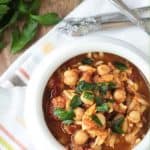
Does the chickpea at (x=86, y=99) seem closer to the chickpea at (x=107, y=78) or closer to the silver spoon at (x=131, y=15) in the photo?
the chickpea at (x=107, y=78)

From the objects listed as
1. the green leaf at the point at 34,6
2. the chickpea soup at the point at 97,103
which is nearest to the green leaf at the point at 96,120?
the chickpea soup at the point at 97,103

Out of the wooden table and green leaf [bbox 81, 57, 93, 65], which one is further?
the wooden table

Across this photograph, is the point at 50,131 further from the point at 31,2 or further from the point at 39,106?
the point at 31,2

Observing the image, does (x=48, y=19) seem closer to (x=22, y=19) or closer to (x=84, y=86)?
(x=22, y=19)

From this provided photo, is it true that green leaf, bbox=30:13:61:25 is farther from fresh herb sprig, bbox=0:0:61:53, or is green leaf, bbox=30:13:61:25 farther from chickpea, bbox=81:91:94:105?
chickpea, bbox=81:91:94:105

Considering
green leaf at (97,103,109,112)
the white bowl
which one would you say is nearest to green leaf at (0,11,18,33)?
the white bowl

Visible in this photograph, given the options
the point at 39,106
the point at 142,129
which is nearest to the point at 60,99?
the point at 39,106

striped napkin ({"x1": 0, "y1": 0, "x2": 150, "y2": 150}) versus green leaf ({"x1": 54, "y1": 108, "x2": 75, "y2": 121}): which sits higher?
striped napkin ({"x1": 0, "y1": 0, "x2": 150, "y2": 150})

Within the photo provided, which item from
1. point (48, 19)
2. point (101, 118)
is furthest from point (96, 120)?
point (48, 19)
